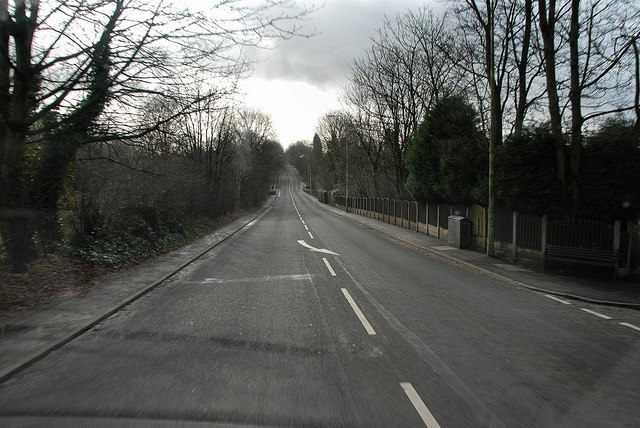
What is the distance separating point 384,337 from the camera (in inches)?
249

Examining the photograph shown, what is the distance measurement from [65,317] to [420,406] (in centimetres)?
593

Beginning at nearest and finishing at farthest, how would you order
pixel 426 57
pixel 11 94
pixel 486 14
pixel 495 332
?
pixel 495 332 → pixel 11 94 → pixel 486 14 → pixel 426 57

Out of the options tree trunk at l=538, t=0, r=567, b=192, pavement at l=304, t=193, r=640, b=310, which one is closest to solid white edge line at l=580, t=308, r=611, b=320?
pavement at l=304, t=193, r=640, b=310

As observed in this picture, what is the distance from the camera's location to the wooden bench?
1194 cm

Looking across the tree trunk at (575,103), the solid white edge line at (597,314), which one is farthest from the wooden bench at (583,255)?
the solid white edge line at (597,314)

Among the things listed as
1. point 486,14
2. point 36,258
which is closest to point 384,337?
point 36,258

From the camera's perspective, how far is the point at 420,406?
4133 millimetres

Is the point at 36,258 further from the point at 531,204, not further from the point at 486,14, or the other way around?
the point at 486,14

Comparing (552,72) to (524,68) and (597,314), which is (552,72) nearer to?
(524,68)

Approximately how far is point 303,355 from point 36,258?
844cm

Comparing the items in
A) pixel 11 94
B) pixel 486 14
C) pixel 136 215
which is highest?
pixel 486 14

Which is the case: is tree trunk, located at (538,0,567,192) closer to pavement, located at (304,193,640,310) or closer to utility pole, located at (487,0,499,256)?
utility pole, located at (487,0,499,256)

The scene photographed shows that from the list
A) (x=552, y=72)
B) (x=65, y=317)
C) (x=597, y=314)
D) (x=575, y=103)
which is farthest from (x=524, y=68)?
(x=65, y=317)

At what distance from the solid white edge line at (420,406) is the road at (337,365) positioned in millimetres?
18
